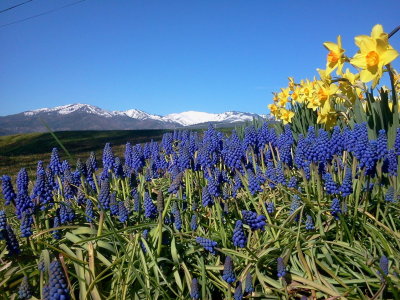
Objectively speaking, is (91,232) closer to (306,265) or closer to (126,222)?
(126,222)

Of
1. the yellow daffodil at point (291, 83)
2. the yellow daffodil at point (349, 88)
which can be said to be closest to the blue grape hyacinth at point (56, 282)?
the yellow daffodil at point (349, 88)

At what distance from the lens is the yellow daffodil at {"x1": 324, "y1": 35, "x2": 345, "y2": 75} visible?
357 centimetres

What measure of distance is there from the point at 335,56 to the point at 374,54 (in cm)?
55

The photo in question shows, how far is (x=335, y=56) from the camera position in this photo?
3604 mm

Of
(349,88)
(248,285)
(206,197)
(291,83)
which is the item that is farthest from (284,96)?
(248,285)

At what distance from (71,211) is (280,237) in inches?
67.1

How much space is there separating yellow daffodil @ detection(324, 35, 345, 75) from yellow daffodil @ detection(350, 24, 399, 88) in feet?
1.26

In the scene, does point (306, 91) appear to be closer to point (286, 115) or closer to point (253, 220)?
point (286, 115)

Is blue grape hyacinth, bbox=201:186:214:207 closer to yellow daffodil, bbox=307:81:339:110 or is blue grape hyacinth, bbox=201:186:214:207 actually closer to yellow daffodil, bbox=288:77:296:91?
yellow daffodil, bbox=307:81:339:110

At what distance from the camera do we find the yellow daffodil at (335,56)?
11.7ft

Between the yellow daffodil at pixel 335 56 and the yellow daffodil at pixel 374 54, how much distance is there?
38 centimetres

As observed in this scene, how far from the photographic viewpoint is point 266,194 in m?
3.65

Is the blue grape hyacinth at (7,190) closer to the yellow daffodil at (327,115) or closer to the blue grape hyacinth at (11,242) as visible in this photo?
the blue grape hyacinth at (11,242)

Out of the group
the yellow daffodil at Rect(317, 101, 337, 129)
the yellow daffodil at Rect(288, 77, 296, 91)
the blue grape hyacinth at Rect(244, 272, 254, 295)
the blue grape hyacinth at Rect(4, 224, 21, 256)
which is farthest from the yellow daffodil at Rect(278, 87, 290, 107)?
the blue grape hyacinth at Rect(4, 224, 21, 256)
